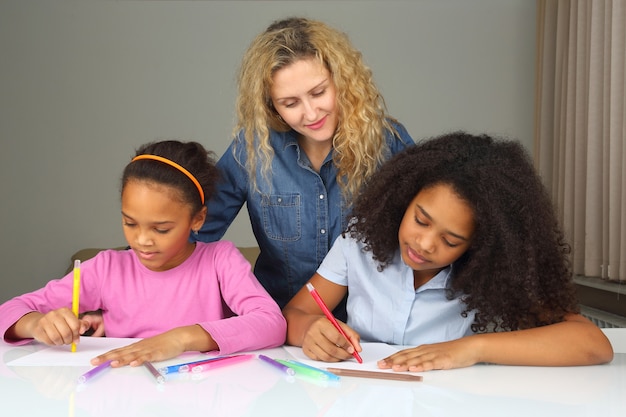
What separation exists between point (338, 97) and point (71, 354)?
0.79 meters

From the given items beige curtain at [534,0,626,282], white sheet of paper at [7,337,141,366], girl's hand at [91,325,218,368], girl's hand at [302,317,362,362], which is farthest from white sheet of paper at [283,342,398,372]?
beige curtain at [534,0,626,282]

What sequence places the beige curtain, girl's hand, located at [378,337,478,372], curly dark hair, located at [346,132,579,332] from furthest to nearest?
the beige curtain → curly dark hair, located at [346,132,579,332] → girl's hand, located at [378,337,478,372]

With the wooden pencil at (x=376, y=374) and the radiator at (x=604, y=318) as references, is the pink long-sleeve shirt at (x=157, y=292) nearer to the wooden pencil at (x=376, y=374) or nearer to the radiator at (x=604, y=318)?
the wooden pencil at (x=376, y=374)

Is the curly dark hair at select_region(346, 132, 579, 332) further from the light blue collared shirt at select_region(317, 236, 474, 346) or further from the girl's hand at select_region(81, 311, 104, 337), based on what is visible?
the girl's hand at select_region(81, 311, 104, 337)

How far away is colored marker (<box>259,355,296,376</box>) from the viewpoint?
3.49 feet

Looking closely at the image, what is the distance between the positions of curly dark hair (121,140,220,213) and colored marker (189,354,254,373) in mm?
373

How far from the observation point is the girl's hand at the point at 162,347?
1096 millimetres

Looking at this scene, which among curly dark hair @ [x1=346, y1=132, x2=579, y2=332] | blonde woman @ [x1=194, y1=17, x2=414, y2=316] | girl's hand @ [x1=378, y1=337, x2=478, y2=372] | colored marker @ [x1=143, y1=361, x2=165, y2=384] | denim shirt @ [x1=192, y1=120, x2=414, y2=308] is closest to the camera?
colored marker @ [x1=143, y1=361, x2=165, y2=384]

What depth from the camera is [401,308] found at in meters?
1.40

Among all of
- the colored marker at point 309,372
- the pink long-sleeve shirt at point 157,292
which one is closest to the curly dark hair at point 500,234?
the pink long-sleeve shirt at point 157,292

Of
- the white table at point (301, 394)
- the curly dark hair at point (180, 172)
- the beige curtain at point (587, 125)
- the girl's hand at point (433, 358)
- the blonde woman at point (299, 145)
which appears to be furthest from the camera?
the beige curtain at point (587, 125)

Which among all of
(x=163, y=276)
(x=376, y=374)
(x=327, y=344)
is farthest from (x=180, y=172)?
(x=376, y=374)

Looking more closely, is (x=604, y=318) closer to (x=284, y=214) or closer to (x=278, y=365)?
(x=284, y=214)

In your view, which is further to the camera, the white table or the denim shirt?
the denim shirt
